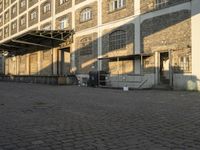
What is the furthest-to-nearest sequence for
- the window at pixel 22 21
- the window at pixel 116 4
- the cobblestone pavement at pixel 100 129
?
the window at pixel 22 21
the window at pixel 116 4
the cobblestone pavement at pixel 100 129

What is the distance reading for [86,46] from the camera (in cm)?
3042

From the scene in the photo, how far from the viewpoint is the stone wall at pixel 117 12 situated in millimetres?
24930

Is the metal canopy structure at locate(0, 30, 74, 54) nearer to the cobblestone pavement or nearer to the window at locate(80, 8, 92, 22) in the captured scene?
the window at locate(80, 8, 92, 22)

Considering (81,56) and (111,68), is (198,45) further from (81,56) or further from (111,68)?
(81,56)

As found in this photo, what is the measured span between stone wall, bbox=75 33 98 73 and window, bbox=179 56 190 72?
33.5ft

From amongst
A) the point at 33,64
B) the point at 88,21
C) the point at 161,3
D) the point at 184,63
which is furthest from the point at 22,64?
the point at 184,63

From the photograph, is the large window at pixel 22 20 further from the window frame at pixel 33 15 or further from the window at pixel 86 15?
the window at pixel 86 15

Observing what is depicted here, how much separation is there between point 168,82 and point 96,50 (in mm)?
9435

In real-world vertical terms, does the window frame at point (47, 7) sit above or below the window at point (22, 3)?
below

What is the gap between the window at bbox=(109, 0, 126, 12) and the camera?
26.1 metres

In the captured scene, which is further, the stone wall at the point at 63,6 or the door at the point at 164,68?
the stone wall at the point at 63,6

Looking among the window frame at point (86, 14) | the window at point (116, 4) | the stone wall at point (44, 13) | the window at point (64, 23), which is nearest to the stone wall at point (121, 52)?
the window at point (116, 4)

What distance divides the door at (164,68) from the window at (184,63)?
1.36 meters

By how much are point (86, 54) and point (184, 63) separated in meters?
12.3
